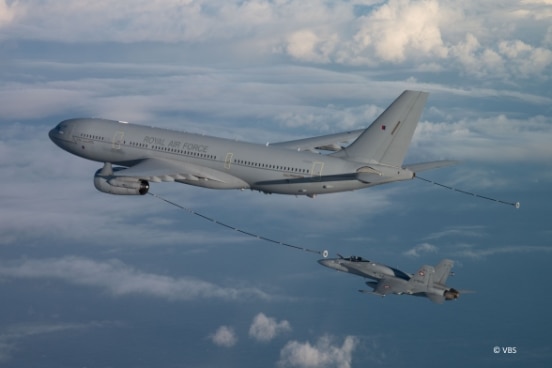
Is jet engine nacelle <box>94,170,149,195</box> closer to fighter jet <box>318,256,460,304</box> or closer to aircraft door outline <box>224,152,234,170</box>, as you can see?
aircraft door outline <box>224,152,234,170</box>

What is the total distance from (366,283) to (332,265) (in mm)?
4293

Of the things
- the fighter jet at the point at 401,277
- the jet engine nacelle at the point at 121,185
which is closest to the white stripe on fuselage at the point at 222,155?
the jet engine nacelle at the point at 121,185

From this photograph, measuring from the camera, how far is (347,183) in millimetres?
106062

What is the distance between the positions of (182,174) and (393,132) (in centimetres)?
2365

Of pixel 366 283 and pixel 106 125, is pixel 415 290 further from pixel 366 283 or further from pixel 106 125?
pixel 106 125

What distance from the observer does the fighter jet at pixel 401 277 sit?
107m

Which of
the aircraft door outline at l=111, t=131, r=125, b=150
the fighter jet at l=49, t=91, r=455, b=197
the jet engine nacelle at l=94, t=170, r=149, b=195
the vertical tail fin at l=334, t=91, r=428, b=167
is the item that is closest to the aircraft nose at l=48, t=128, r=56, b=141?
the fighter jet at l=49, t=91, r=455, b=197

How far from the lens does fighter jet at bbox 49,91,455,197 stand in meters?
104

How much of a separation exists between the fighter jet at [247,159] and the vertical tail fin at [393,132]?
4.1 inches

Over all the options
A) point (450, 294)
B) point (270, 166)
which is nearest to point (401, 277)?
point (450, 294)

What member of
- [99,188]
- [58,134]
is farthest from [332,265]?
[58,134]

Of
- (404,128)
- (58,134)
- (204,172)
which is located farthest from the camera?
(58,134)

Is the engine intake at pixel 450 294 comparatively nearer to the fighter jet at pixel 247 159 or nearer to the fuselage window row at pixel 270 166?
the fighter jet at pixel 247 159

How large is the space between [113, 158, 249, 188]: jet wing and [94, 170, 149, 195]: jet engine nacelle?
2.72 feet
